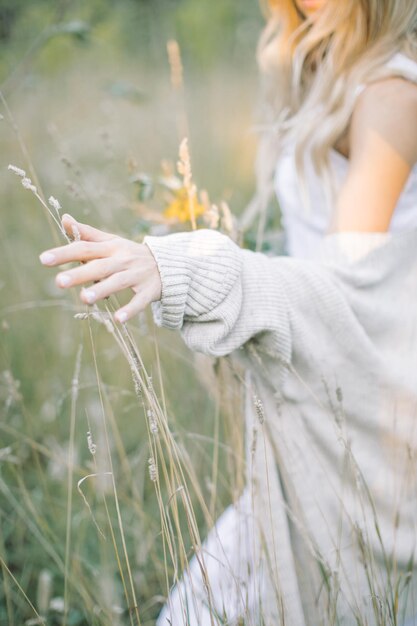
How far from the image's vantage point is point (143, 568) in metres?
1.62

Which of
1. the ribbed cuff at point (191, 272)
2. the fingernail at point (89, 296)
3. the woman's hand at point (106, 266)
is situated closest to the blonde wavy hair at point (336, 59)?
the ribbed cuff at point (191, 272)

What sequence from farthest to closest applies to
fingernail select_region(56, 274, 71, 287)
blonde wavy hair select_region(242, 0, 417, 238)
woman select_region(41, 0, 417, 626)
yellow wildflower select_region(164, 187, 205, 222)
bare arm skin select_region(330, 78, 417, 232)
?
yellow wildflower select_region(164, 187, 205, 222) → blonde wavy hair select_region(242, 0, 417, 238) → bare arm skin select_region(330, 78, 417, 232) → woman select_region(41, 0, 417, 626) → fingernail select_region(56, 274, 71, 287)

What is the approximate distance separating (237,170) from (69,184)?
201cm

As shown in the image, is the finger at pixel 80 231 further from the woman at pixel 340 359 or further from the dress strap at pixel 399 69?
the dress strap at pixel 399 69

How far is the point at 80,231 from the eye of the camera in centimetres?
81

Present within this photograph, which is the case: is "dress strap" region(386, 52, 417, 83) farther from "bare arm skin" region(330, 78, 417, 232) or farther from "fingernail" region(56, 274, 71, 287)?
"fingernail" region(56, 274, 71, 287)

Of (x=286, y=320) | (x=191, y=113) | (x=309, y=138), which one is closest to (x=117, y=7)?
(x=191, y=113)

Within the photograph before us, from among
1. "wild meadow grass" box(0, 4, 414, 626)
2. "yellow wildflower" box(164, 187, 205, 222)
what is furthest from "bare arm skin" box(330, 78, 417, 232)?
"yellow wildflower" box(164, 187, 205, 222)

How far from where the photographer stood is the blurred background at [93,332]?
1332 mm

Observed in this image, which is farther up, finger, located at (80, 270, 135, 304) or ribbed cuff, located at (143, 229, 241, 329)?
finger, located at (80, 270, 135, 304)

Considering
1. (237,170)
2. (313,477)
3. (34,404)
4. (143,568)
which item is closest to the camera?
(313,477)

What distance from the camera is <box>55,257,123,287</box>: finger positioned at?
0.73 m

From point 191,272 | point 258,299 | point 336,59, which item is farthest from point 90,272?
point 336,59

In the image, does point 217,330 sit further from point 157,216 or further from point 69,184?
point 157,216
